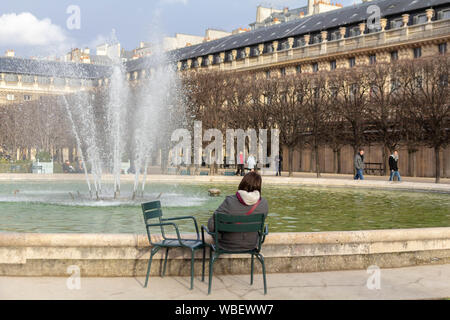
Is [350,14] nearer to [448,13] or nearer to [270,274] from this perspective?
[448,13]

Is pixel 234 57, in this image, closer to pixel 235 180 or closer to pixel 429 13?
pixel 429 13

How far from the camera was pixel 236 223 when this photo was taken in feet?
19.8

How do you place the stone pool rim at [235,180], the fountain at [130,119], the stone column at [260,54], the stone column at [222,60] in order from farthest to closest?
the stone column at [222,60]
the stone column at [260,54]
the fountain at [130,119]
the stone pool rim at [235,180]

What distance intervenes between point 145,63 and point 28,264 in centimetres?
7174

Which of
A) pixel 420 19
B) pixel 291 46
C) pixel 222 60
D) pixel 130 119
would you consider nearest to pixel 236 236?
pixel 420 19

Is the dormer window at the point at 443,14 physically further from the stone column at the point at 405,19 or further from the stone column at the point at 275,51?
the stone column at the point at 275,51

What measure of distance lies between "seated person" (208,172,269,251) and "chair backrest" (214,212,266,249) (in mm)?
151

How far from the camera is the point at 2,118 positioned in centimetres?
5744

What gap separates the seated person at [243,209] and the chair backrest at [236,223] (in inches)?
5.9

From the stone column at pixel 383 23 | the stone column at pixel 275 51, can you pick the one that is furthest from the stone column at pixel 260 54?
the stone column at pixel 383 23

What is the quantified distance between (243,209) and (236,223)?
258 millimetres

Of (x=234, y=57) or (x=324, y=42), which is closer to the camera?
(x=324, y=42)

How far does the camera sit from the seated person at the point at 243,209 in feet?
20.3

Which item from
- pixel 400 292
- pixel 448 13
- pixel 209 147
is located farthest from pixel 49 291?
pixel 448 13
